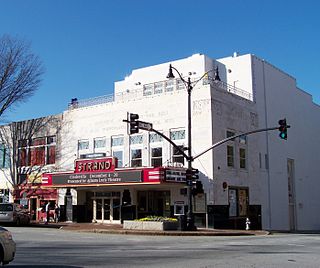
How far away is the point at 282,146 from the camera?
43.6m

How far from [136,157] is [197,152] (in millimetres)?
5625

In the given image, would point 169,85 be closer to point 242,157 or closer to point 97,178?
point 242,157

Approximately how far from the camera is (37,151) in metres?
45.4

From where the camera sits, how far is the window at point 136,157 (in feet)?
124

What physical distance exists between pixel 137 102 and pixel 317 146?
24856 millimetres

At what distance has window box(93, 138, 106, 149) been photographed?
40438 mm

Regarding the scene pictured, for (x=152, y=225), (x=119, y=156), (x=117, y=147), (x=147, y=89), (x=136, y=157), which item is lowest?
(x=152, y=225)

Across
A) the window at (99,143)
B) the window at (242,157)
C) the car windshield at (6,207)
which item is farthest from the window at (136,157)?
the car windshield at (6,207)

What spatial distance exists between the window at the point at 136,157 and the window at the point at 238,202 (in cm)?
754

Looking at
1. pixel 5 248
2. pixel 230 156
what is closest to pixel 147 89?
pixel 230 156

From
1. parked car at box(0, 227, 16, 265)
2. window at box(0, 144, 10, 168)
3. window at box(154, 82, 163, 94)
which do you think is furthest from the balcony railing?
parked car at box(0, 227, 16, 265)

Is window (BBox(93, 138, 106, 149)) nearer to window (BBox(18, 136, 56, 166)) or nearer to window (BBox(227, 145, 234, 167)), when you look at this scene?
window (BBox(18, 136, 56, 166))

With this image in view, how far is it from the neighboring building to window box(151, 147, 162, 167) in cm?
8

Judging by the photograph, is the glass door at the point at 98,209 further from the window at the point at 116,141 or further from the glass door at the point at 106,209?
the window at the point at 116,141
